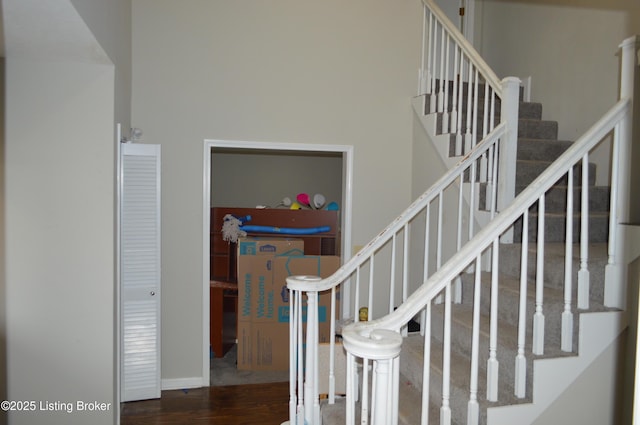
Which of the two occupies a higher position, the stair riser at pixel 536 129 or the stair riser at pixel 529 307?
the stair riser at pixel 536 129

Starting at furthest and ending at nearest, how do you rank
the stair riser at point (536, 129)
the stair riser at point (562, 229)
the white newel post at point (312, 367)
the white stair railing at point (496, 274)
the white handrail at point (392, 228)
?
the stair riser at point (536, 129) < the stair riser at point (562, 229) < the white handrail at point (392, 228) < the white newel post at point (312, 367) < the white stair railing at point (496, 274)

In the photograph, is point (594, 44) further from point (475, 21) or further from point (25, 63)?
point (25, 63)

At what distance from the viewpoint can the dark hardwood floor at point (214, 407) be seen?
3.37 m

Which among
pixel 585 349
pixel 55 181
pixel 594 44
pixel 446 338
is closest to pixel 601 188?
pixel 594 44

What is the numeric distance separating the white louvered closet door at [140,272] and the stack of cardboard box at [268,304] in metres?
1.01

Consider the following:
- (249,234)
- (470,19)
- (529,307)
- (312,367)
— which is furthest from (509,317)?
(470,19)

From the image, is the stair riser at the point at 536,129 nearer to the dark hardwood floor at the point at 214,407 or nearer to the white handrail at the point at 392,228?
the white handrail at the point at 392,228

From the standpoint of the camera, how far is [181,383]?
3.89 m

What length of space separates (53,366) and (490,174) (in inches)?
119

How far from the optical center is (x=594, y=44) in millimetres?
3369

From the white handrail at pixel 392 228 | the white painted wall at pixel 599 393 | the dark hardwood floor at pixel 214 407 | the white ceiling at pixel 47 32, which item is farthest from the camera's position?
the dark hardwood floor at pixel 214 407

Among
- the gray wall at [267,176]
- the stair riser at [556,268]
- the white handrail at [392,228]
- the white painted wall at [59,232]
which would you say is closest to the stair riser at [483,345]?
the stair riser at [556,268]

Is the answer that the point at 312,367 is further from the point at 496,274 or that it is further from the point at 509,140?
the point at 509,140

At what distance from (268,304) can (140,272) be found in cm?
136
